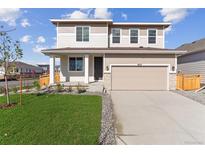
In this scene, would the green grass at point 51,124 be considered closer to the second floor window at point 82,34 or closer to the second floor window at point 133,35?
the second floor window at point 82,34

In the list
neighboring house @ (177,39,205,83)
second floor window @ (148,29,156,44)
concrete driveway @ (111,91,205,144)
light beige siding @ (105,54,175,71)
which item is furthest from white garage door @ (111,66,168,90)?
neighboring house @ (177,39,205,83)

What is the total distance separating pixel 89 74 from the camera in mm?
17453

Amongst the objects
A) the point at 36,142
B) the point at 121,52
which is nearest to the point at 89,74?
the point at 121,52

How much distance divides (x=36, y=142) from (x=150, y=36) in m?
16.6

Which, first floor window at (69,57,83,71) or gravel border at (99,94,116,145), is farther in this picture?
first floor window at (69,57,83,71)

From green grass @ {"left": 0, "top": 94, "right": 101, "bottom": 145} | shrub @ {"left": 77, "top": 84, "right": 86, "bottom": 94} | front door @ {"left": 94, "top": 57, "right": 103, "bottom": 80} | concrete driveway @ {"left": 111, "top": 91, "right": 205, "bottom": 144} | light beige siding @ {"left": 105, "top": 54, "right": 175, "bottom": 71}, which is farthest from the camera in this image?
front door @ {"left": 94, "top": 57, "right": 103, "bottom": 80}

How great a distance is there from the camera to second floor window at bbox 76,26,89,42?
18359mm

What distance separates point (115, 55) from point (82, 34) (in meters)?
4.58

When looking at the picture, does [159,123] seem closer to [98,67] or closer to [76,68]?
[98,67]

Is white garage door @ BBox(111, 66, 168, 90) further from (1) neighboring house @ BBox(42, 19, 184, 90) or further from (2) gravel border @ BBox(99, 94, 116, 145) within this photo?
(2) gravel border @ BBox(99, 94, 116, 145)

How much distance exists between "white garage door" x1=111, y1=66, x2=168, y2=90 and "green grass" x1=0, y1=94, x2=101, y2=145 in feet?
22.7

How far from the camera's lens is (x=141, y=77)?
1575cm

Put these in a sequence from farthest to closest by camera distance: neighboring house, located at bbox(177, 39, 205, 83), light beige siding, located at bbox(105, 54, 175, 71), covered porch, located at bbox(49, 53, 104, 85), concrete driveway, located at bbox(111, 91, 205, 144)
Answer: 1. neighboring house, located at bbox(177, 39, 205, 83)
2. covered porch, located at bbox(49, 53, 104, 85)
3. light beige siding, located at bbox(105, 54, 175, 71)
4. concrete driveway, located at bbox(111, 91, 205, 144)
